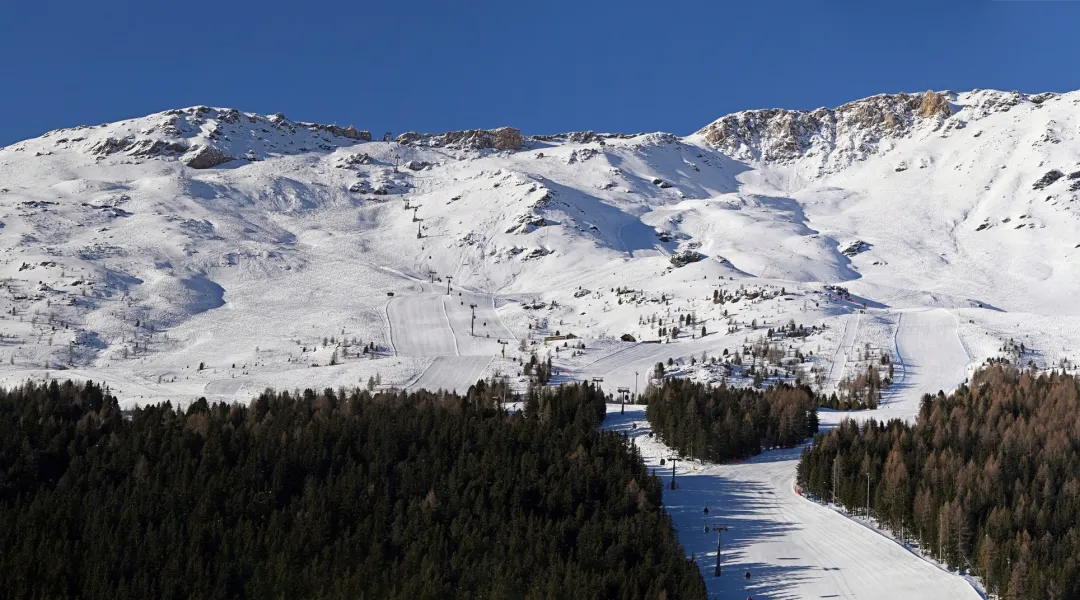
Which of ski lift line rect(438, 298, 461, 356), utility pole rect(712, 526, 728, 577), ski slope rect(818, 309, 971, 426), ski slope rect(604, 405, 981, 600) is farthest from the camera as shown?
ski lift line rect(438, 298, 461, 356)

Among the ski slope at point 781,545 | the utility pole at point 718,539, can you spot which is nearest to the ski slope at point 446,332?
the ski slope at point 781,545

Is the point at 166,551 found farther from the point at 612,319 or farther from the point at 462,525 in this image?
the point at 612,319

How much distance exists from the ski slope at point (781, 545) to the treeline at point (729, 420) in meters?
1.91

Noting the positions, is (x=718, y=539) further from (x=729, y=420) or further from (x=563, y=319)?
(x=563, y=319)

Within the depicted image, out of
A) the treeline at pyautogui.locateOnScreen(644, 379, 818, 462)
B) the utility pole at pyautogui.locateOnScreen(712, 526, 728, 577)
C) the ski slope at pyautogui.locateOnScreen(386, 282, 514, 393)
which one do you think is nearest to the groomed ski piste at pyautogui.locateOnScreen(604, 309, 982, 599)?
the utility pole at pyautogui.locateOnScreen(712, 526, 728, 577)

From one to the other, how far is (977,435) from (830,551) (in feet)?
71.8

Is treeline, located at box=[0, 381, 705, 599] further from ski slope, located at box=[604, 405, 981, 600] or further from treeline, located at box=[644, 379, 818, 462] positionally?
treeline, located at box=[644, 379, 818, 462]

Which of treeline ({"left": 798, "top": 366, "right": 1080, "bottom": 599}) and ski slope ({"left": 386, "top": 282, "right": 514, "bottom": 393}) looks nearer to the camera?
treeline ({"left": 798, "top": 366, "right": 1080, "bottom": 599})

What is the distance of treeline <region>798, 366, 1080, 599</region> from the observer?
187 feet

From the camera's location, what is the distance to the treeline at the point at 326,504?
55.6 metres

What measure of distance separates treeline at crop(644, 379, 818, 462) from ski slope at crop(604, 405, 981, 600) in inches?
75.1

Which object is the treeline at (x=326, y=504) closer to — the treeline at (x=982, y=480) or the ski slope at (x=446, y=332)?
the treeline at (x=982, y=480)

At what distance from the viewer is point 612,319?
146m

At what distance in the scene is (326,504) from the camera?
65875 millimetres
